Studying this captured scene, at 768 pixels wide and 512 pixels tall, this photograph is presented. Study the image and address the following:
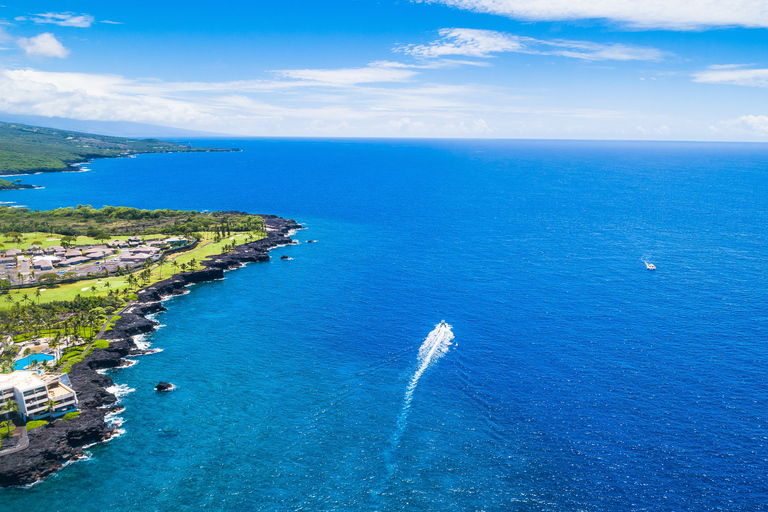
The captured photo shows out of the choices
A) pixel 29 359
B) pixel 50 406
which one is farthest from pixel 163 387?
pixel 29 359

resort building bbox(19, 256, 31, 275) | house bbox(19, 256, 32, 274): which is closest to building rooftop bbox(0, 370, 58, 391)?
resort building bbox(19, 256, 31, 275)

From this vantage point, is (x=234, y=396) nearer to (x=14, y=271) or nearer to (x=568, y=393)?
(x=568, y=393)

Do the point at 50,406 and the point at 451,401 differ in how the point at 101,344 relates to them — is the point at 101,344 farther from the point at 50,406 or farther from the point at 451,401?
the point at 451,401

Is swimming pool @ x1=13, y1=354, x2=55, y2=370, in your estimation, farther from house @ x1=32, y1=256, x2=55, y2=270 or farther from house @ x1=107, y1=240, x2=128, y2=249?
house @ x1=107, y1=240, x2=128, y2=249

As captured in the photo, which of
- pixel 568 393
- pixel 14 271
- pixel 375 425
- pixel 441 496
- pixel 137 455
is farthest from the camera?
pixel 14 271

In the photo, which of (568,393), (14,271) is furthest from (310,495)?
(14,271)

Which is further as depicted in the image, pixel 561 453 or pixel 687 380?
pixel 687 380
